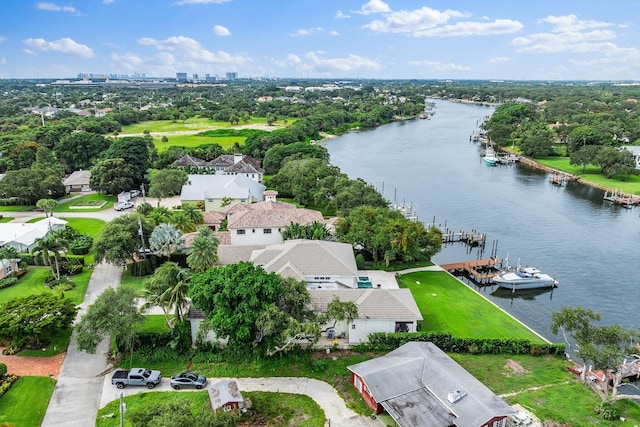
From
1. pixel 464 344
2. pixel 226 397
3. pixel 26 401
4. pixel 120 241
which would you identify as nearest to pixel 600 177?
pixel 464 344

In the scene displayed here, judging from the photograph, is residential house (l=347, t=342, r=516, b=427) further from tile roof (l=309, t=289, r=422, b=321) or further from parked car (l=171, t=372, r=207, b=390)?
parked car (l=171, t=372, r=207, b=390)

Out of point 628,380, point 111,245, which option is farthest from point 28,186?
point 628,380

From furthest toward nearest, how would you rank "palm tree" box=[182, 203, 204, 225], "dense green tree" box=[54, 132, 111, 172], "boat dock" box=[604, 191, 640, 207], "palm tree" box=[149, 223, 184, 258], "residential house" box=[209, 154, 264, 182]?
"dense green tree" box=[54, 132, 111, 172]
"residential house" box=[209, 154, 264, 182]
"boat dock" box=[604, 191, 640, 207]
"palm tree" box=[182, 203, 204, 225]
"palm tree" box=[149, 223, 184, 258]

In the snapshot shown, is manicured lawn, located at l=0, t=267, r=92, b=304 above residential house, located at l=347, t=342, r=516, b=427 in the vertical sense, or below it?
below

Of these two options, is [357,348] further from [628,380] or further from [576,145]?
[576,145]

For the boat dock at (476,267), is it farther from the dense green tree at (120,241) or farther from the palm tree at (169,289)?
the dense green tree at (120,241)

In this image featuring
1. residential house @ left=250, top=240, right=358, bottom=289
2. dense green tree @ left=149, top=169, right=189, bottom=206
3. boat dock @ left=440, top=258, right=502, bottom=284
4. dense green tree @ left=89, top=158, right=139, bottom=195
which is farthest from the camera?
dense green tree @ left=89, top=158, right=139, bottom=195

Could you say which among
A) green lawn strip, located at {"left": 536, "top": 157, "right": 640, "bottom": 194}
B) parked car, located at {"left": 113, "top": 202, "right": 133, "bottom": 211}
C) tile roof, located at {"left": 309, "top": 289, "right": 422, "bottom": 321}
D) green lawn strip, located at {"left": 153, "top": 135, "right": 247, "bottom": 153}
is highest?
green lawn strip, located at {"left": 153, "top": 135, "right": 247, "bottom": 153}

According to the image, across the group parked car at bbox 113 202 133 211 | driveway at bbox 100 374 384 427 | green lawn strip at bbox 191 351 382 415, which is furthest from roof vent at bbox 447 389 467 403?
parked car at bbox 113 202 133 211
